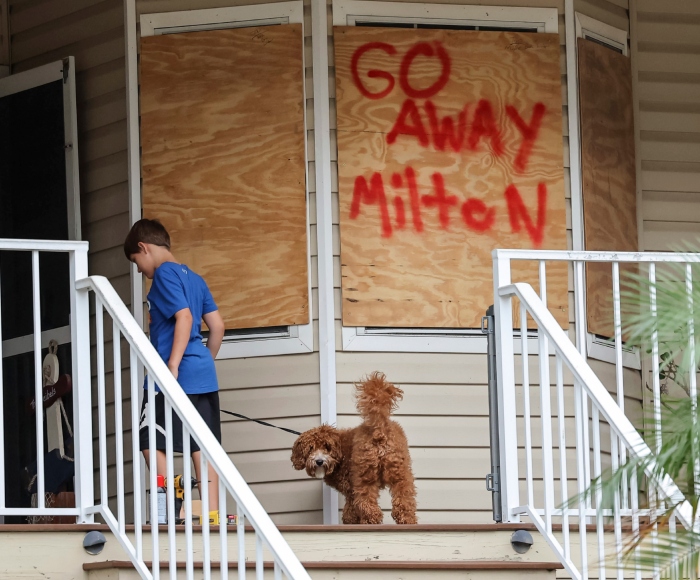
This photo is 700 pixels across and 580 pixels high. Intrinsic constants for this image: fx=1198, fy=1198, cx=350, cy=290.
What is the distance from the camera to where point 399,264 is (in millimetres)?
5891

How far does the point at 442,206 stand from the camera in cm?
597

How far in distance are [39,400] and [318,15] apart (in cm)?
263

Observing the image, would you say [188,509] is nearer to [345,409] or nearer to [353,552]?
[353,552]

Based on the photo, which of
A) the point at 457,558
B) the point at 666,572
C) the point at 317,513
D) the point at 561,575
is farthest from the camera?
the point at 317,513

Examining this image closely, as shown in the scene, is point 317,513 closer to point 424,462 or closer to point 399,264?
point 424,462

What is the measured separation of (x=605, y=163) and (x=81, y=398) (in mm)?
3216

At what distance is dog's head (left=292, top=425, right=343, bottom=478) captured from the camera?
508cm

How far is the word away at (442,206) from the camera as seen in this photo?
5.92 metres

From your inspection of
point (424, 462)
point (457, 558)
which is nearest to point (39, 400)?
point (457, 558)

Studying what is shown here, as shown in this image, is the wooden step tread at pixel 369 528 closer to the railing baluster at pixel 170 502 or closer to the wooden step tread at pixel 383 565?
the wooden step tread at pixel 383 565

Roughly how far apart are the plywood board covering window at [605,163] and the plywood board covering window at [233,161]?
1.47 metres

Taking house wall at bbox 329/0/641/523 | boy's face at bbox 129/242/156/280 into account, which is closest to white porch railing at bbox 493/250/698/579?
house wall at bbox 329/0/641/523

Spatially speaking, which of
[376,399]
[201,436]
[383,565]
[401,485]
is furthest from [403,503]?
[201,436]

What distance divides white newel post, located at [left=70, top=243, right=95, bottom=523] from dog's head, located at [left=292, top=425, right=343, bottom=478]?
3.45ft
